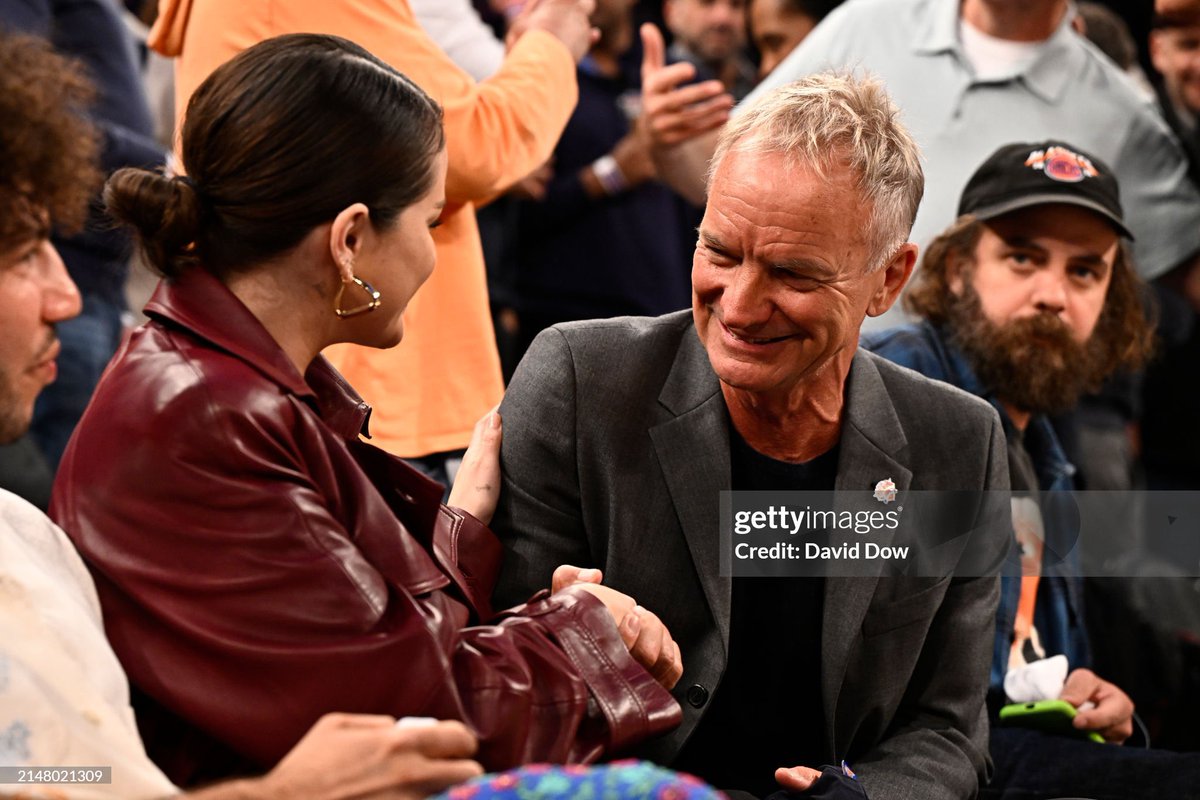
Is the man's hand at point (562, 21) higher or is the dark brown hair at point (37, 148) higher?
the man's hand at point (562, 21)

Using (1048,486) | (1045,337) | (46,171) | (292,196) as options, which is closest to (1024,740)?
(1048,486)

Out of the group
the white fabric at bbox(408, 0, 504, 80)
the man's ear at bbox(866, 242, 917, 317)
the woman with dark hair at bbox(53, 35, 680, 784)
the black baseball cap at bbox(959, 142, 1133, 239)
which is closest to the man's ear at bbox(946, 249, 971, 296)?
the black baseball cap at bbox(959, 142, 1133, 239)

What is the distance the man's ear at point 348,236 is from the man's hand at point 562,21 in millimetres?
1377

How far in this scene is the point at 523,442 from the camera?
8.28 ft

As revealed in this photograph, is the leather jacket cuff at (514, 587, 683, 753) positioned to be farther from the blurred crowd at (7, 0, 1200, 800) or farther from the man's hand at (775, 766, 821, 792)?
the man's hand at (775, 766, 821, 792)

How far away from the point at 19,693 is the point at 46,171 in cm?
115

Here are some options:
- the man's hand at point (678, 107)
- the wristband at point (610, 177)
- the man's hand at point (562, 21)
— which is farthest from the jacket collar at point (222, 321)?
the wristband at point (610, 177)

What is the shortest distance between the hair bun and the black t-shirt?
1.05 meters

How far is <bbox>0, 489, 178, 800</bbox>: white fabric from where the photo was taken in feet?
5.61

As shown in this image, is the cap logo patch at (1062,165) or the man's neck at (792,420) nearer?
the man's neck at (792,420)

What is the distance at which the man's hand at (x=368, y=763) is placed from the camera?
1.71 metres

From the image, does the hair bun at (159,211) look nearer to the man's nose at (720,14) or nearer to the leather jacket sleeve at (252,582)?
the leather jacket sleeve at (252,582)

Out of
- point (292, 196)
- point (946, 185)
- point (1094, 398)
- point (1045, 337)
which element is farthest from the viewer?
point (1094, 398)

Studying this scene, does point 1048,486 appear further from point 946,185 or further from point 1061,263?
point 946,185
